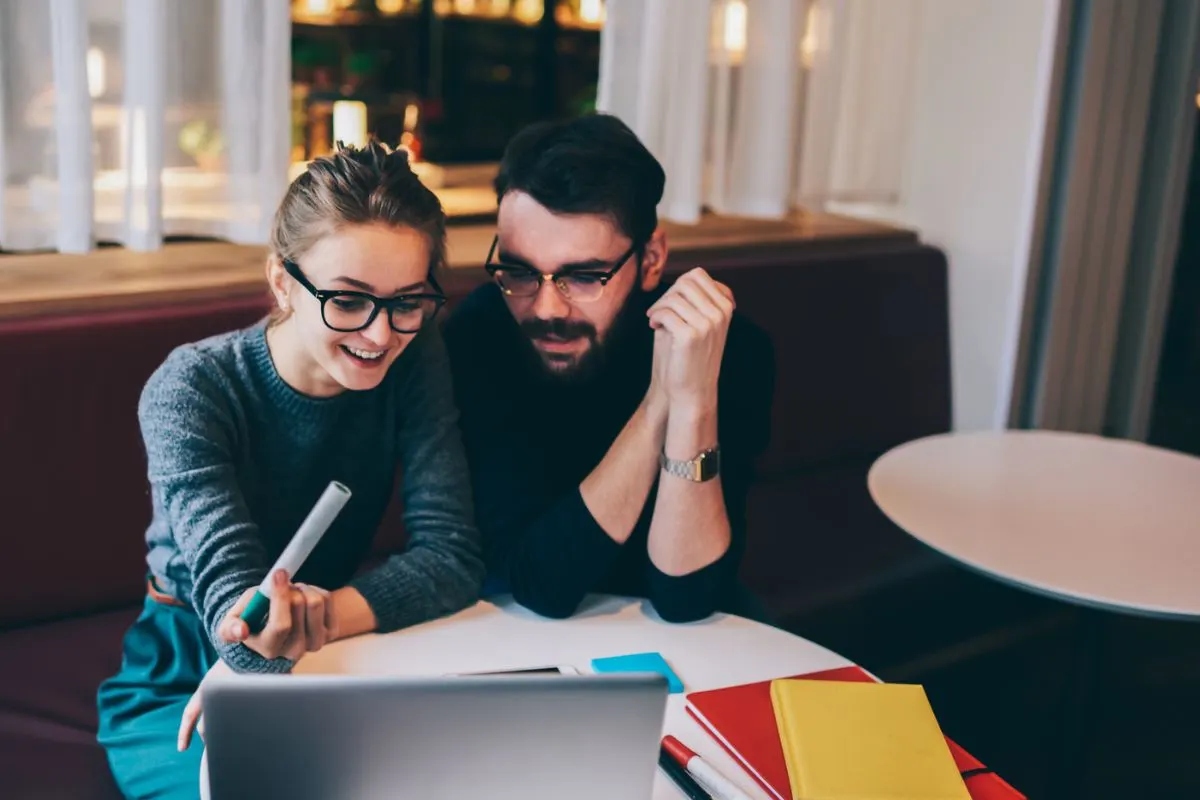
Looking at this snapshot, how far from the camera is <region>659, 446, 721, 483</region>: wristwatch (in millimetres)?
1369

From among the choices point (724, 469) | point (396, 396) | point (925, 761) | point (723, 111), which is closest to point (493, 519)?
point (396, 396)

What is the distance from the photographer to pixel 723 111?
2607 millimetres

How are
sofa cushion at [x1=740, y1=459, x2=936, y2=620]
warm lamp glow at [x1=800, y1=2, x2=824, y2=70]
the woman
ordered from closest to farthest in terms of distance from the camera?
the woman < sofa cushion at [x1=740, y1=459, x2=936, y2=620] < warm lamp glow at [x1=800, y1=2, x2=824, y2=70]

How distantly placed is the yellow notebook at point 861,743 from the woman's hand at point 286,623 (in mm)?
458

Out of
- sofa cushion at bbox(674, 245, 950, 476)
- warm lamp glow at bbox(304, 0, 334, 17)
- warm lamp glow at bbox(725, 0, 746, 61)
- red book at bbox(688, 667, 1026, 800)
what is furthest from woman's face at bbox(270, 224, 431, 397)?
warm lamp glow at bbox(304, 0, 334, 17)

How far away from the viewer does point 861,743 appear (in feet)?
3.37

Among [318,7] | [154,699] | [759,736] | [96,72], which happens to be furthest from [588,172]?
[318,7]

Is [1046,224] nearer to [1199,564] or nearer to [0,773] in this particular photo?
[1199,564]

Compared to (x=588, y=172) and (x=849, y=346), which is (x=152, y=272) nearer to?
(x=588, y=172)

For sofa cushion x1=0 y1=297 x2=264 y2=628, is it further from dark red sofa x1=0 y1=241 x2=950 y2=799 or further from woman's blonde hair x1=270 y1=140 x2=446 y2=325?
woman's blonde hair x1=270 y1=140 x2=446 y2=325

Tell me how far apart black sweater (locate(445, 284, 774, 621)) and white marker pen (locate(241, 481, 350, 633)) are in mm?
332

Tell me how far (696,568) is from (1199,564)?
776mm

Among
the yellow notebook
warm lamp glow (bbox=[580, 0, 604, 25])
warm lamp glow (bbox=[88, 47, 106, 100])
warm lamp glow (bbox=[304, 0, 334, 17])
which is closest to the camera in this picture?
the yellow notebook

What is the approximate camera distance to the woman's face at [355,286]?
1.24m
